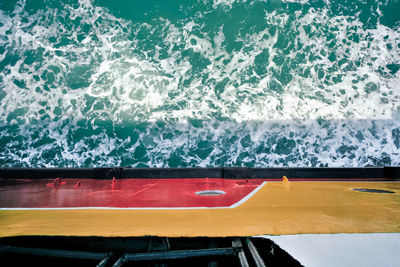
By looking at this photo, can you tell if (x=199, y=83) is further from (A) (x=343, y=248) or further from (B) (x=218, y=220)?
(A) (x=343, y=248)

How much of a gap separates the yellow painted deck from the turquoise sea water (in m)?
3.35

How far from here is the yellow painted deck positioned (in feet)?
3.15

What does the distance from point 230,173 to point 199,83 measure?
2.64 meters

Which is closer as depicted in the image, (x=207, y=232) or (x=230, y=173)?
(x=207, y=232)

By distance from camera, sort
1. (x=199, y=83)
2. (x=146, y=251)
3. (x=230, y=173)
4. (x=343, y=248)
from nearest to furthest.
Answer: (x=343, y=248) → (x=146, y=251) → (x=230, y=173) → (x=199, y=83)

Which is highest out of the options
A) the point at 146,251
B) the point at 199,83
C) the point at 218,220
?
the point at 199,83

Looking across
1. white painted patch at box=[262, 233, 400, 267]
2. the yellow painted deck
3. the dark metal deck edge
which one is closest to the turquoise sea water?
the dark metal deck edge

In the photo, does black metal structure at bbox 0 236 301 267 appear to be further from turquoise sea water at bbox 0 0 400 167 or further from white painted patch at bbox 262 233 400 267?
turquoise sea water at bbox 0 0 400 167

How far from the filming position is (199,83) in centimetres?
507

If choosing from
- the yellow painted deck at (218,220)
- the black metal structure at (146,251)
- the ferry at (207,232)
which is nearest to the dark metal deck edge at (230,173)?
the ferry at (207,232)

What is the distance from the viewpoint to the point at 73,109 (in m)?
4.95

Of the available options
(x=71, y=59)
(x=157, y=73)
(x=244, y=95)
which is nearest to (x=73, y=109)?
(x=71, y=59)

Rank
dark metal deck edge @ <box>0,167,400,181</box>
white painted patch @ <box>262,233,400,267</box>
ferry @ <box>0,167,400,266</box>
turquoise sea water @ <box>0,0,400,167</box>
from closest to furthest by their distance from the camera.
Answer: white painted patch @ <box>262,233,400,267</box>
ferry @ <box>0,167,400,266</box>
dark metal deck edge @ <box>0,167,400,181</box>
turquoise sea water @ <box>0,0,400,167</box>

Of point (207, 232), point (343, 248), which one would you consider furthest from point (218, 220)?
point (343, 248)
